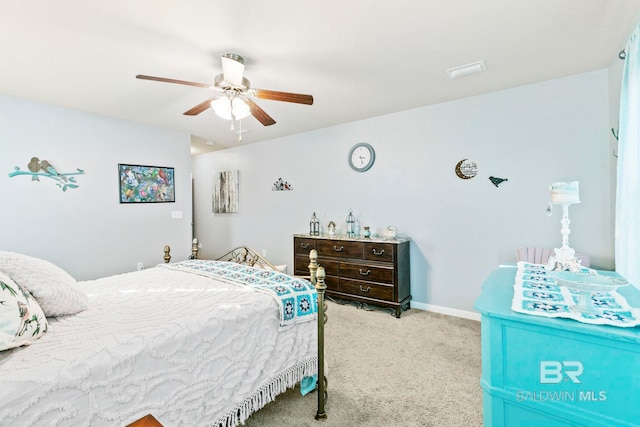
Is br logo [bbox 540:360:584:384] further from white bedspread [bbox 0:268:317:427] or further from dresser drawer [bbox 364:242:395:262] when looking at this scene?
dresser drawer [bbox 364:242:395:262]

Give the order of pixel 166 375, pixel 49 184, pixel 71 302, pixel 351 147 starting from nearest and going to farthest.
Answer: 1. pixel 166 375
2. pixel 71 302
3. pixel 49 184
4. pixel 351 147

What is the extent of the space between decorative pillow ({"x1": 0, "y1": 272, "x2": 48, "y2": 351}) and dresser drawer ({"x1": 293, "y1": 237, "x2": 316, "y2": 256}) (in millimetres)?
3011

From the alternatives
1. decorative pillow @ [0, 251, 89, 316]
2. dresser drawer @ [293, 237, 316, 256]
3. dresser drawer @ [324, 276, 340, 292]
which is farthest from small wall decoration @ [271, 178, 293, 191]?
decorative pillow @ [0, 251, 89, 316]

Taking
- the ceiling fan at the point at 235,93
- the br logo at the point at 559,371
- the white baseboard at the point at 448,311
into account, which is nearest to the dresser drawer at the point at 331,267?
the white baseboard at the point at 448,311

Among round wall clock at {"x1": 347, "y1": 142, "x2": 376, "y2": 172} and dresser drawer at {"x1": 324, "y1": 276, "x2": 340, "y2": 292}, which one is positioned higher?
round wall clock at {"x1": 347, "y1": 142, "x2": 376, "y2": 172}

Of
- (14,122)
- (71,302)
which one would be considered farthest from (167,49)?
(14,122)

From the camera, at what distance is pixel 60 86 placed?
2.96m

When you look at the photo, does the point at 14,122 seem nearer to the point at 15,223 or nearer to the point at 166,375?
the point at 15,223

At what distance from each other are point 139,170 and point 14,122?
133 centimetres

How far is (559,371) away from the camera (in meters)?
1.03

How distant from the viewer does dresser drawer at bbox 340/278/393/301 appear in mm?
3453

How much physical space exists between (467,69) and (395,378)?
2.62 metres

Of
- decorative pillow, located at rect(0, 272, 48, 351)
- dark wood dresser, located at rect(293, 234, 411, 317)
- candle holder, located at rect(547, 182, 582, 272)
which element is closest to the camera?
decorative pillow, located at rect(0, 272, 48, 351)

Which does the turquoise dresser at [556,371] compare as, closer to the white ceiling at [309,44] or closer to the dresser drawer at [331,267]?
the white ceiling at [309,44]
